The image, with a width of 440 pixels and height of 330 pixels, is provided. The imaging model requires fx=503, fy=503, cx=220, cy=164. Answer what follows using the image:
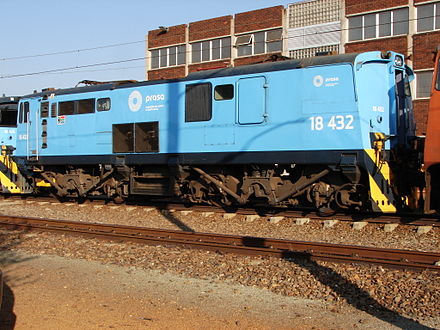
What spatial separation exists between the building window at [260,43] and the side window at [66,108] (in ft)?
66.6

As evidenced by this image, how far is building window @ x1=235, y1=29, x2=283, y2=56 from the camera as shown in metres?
33.5

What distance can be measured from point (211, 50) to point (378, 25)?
485 inches

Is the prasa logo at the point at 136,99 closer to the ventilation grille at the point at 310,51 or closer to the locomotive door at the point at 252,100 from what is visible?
the locomotive door at the point at 252,100

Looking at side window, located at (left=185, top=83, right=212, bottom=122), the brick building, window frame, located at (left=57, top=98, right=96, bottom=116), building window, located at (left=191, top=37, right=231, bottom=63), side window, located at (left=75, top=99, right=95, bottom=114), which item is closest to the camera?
side window, located at (left=185, top=83, right=212, bottom=122)

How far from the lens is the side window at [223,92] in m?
12.1

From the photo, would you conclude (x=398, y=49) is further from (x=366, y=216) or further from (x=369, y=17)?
(x=366, y=216)

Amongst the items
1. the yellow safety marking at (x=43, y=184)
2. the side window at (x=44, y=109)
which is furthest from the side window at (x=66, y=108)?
the yellow safety marking at (x=43, y=184)

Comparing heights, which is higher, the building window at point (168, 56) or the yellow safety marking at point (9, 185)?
the building window at point (168, 56)

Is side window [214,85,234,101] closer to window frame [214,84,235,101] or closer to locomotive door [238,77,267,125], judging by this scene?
window frame [214,84,235,101]

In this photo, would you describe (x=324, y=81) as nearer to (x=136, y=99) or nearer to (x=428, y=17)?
(x=136, y=99)

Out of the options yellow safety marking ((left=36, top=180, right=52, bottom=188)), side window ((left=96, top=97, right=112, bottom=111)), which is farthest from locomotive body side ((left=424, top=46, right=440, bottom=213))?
yellow safety marking ((left=36, top=180, right=52, bottom=188))

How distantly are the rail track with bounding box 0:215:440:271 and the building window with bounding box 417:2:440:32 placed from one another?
2322 cm

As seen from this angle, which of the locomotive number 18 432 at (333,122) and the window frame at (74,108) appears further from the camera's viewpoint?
the window frame at (74,108)

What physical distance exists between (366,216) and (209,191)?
406 centimetres
